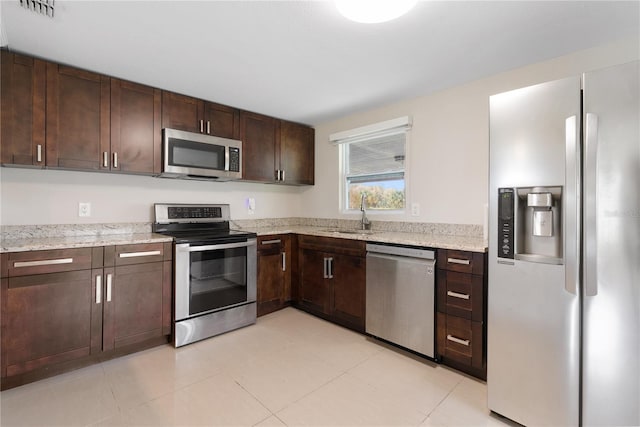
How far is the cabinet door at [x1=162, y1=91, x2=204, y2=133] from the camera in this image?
8.99ft

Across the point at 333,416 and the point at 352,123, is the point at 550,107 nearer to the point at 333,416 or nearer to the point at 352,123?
the point at 333,416

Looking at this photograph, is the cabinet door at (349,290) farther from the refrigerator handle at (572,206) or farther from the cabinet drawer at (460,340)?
the refrigerator handle at (572,206)

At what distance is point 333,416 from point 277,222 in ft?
8.60

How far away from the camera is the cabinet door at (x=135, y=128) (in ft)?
8.13

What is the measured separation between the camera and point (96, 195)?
265 centimetres

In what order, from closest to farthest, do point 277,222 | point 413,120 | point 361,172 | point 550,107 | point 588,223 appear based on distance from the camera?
point 588,223, point 550,107, point 413,120, point 361,172, point 277,222

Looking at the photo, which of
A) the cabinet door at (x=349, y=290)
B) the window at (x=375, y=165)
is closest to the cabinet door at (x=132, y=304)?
the cabinet door at (x=349, y=290)

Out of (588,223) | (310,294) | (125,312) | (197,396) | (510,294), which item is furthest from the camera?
(310,294)

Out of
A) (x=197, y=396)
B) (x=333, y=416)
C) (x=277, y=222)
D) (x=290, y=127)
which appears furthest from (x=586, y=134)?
(x=277, y=222)

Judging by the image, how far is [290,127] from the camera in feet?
12.3

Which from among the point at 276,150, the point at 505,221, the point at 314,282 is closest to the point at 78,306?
the point at 314,282

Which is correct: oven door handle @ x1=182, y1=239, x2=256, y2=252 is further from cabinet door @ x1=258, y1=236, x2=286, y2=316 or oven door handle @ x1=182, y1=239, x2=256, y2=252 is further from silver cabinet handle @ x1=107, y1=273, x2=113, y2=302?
silver cabinet handle @ x1=107, y1=273, x2=113, y2=302

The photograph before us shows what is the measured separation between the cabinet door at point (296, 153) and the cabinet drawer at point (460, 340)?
236 cm

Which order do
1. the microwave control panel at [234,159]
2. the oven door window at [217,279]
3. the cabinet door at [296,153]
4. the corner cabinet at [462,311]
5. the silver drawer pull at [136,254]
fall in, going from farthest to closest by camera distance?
the cabinet door at [296,153]
the microwave control panel at [234,159]
the oven door window at [217,279]
the silver drawer pull at [136,254]
the corner cabinet at [462,311]
